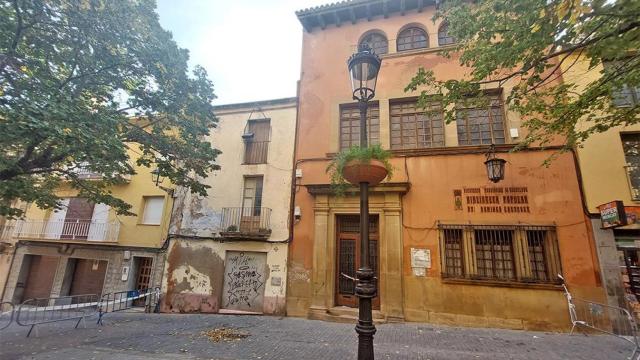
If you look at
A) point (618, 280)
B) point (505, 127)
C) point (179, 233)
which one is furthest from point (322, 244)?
point (618, 280)

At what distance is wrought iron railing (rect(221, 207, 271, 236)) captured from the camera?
35.0 feet

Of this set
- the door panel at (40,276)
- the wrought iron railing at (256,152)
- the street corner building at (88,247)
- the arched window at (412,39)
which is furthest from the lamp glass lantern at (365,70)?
the door panel at (40,276)

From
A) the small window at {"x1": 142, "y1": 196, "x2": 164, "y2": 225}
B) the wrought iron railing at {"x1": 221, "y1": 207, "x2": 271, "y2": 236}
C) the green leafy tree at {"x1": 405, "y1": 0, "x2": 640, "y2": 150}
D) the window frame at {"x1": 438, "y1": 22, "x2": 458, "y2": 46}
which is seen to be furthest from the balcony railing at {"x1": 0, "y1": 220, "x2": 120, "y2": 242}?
the window frame at {"x1": 438, "y1": 22, "x2": 458, "y2": 46}

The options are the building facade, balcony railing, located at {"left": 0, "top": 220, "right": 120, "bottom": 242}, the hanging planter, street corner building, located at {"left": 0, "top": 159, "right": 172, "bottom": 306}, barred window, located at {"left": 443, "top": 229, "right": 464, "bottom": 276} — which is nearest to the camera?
the hanging planter

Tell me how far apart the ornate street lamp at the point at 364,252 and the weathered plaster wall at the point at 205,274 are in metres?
6.84

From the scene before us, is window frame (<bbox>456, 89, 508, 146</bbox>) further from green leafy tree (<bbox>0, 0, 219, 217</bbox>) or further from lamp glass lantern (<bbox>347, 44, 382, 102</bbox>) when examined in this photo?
green leafy tree (<bbox>0, 0, 219, 217</bbox>)

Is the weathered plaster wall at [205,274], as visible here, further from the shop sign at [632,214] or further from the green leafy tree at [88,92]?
the shop sign at [632,214]

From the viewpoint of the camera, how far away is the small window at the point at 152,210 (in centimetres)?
1319

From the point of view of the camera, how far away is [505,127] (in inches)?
372

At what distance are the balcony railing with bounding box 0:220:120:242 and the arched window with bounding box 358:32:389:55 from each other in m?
13.1

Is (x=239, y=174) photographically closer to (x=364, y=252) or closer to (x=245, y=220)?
(x=245, y=220)

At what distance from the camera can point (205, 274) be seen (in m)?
10.8

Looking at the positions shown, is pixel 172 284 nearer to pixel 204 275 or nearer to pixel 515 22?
pixel 204 275

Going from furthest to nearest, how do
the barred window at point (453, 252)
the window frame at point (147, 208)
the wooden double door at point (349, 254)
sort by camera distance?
the window frame at point (147, 208) < the wooden double door at point (349, 254) < the barred window at point (453, 252)
